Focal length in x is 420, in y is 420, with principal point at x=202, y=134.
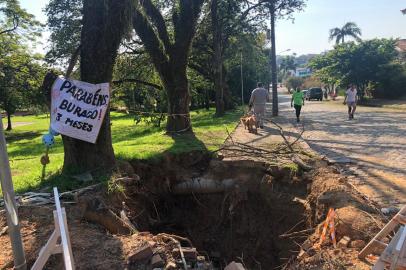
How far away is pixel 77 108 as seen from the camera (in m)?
7.68

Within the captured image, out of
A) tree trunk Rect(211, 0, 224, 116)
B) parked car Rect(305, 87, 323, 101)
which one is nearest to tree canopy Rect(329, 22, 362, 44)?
parked car Rect(305, 87, 323, 101)

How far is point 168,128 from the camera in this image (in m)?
14.5

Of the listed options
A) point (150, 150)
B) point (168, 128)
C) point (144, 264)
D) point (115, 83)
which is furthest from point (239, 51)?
point (144, 264)

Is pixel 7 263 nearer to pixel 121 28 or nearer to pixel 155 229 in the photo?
pixel 155 229

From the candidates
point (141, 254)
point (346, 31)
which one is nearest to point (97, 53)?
point (141, 254)

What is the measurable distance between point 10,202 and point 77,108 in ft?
12.9

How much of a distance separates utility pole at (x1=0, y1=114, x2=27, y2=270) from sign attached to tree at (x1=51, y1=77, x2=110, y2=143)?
12.5 feet

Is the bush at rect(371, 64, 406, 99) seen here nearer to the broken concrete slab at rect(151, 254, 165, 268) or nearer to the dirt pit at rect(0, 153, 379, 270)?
the dirt pit at rect(0, 153, 379, 270)

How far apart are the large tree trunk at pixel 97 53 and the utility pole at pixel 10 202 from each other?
3.98 meters

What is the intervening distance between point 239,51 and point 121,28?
24.5 metres

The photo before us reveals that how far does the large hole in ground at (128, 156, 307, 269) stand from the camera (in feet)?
25.2

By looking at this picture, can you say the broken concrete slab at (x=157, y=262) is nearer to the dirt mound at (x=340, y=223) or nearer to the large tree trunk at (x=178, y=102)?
the dirt mound at (x=340, y=223)

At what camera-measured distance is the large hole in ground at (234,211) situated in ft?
25.2

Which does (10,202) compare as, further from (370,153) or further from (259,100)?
(259,100)
